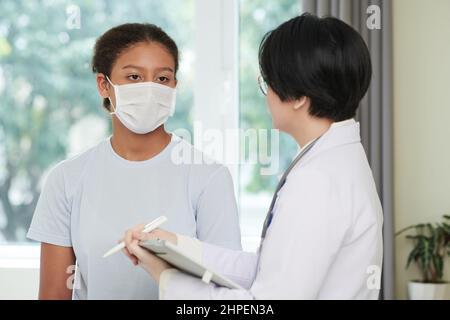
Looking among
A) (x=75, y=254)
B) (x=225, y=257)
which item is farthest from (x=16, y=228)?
(x=225, y=257)

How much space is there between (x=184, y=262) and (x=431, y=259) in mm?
2298

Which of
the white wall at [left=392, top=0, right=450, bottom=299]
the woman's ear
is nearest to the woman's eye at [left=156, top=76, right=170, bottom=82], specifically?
the woman's ear

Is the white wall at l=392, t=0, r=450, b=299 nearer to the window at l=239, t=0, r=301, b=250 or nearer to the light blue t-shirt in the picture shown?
the window at l=239, t=0, r=301, b=250

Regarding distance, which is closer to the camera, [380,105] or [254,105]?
[380,105]

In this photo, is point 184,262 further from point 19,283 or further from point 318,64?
point 19,283

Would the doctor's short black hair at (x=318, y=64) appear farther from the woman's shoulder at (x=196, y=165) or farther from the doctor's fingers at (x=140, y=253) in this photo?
the woman's shoulder at (x=196, y=165)

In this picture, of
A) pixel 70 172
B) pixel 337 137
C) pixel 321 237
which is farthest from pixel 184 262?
pixel 70 172

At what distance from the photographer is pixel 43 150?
366cm

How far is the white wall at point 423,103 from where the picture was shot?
11.0 ft

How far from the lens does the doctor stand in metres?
1.11

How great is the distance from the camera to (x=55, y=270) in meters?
1.67

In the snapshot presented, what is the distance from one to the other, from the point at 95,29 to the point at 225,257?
2.42 m

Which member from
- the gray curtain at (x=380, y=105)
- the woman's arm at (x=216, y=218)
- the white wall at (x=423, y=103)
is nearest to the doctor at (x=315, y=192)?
the woman's arm at (x=216, y=218)
